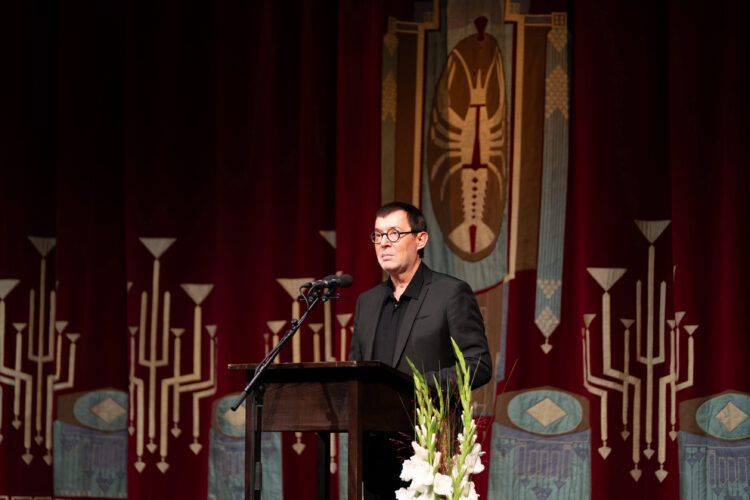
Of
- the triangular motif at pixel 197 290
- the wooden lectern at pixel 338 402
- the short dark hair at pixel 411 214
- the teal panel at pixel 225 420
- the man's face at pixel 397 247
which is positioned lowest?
the teal panel at pixel 225 420

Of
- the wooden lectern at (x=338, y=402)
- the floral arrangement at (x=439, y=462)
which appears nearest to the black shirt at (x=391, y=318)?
the wooden lectern at (x=338, y=402)

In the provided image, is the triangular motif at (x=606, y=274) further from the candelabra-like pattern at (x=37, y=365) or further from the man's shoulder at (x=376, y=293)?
the candelabra-like pattern at (x=37, y=365)

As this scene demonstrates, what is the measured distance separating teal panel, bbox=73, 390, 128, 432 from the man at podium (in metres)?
1.93

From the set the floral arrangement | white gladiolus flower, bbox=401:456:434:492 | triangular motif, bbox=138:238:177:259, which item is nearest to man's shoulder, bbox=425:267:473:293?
the floral arrangement

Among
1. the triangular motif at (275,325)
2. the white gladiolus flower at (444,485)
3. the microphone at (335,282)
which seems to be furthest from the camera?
the triangular motif at (275,325)

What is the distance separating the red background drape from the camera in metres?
4.06

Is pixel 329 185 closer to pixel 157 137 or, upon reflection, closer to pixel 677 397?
pixel 157 137

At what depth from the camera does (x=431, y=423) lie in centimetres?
217

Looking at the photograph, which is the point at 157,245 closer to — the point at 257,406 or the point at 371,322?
the point at 371,322

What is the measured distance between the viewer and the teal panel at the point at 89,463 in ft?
15.1

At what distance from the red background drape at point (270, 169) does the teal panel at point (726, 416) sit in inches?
3.1

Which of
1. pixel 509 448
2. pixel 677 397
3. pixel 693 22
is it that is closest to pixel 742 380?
pixel 677 397

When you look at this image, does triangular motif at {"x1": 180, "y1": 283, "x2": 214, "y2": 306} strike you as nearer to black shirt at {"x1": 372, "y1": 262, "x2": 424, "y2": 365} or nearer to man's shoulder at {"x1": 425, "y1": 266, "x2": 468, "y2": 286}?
black shirt at {"x1": 372, "y1": 262, "x2": 424, "y2": 365}

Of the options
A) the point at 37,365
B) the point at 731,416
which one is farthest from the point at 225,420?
the point at 731,416
